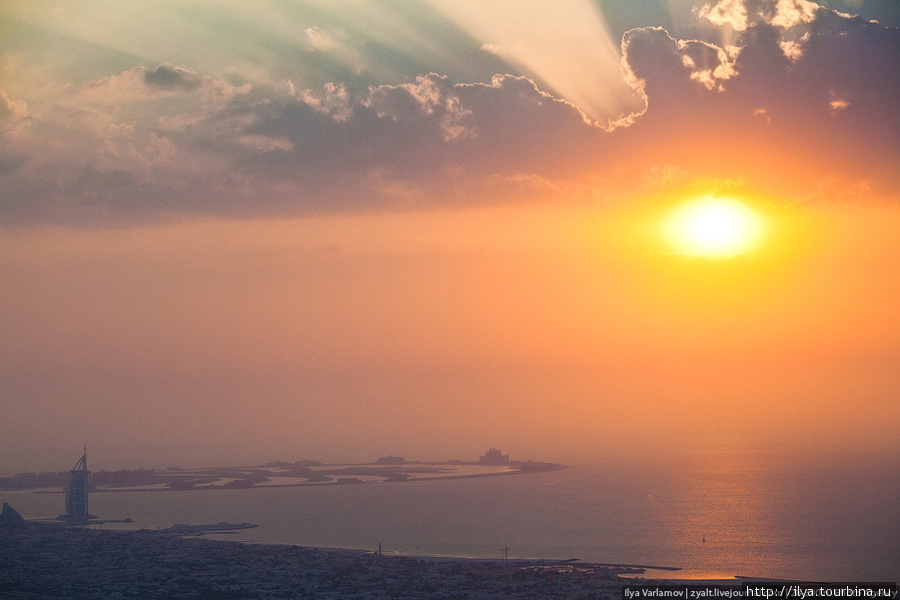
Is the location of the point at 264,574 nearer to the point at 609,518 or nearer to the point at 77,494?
the point at 609,518

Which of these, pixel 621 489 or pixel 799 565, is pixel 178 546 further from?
pixel 621 489

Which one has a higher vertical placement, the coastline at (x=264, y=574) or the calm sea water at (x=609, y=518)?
the coastline at (x=264, y=574)

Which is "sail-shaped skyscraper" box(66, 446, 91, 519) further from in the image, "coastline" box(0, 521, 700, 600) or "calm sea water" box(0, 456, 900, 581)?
"coastline" box(0, 521, 700, 600)

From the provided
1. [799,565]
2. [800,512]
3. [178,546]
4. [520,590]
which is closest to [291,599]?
[520,590]

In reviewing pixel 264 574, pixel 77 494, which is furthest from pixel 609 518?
pixel 77 494

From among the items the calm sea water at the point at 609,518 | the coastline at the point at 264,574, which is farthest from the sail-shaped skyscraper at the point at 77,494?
the coastline at the point at 264,574

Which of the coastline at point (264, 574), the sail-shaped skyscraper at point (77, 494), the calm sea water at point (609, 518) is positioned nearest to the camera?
the coastline at point (264, 574)

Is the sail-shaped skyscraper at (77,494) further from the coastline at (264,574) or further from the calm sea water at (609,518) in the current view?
the coastline at (264,574)

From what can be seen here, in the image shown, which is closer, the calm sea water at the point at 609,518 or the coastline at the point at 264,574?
the coastline at the point at 264,574
